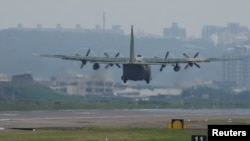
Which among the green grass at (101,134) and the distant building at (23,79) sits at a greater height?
the distant building at (23,79)

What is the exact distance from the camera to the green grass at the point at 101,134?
2240 inches

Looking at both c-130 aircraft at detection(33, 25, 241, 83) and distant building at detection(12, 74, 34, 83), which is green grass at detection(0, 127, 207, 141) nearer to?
c-130 aircraft at detection(33, 25, 241, 83)

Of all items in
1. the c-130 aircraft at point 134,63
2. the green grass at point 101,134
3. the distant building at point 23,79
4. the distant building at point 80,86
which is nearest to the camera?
the green grass at point 101,134

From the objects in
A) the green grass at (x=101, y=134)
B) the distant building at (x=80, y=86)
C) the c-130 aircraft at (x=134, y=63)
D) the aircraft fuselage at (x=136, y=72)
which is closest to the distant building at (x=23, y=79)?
the distant building at (x=80, y=86)

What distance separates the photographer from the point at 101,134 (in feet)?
200

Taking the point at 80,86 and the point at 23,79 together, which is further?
the point at 23,79

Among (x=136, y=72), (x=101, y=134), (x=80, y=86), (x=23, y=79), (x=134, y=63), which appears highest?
(x=134, y=63)

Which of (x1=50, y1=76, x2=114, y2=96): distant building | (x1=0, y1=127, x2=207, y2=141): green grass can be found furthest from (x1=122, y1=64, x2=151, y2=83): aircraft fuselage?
(x1=0, y1=127, x2=207, y2=141): green grass

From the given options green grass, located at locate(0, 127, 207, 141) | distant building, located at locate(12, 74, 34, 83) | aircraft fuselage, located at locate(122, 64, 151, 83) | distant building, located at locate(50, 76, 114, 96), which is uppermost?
aircraft fuselage, located at locate(122, 64, 151, 83)

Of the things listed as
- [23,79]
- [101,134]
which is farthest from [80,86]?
[101,134]

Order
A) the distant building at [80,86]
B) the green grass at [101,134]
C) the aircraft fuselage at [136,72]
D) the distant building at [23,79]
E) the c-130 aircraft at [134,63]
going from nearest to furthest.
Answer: the green grass at [101,134] < the c-130 aircraft at [134,63] < the aircraft fuselage at [136,72] < the distant building at [80,86] < the distant building at [23,79]

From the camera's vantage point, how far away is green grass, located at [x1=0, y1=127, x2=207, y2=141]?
56906mm

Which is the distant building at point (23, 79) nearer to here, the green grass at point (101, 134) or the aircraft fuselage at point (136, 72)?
the aircraft fuselage at point (136, 72)

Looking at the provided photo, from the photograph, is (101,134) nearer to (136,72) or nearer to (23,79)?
(136,72)
